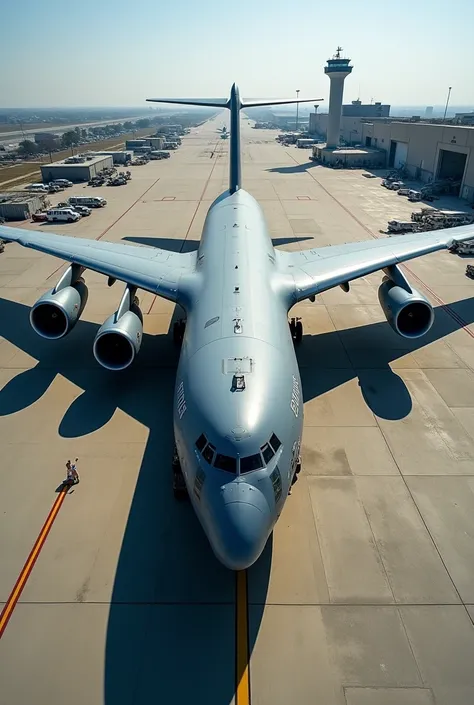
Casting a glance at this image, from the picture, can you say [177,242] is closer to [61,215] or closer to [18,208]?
[61,215]

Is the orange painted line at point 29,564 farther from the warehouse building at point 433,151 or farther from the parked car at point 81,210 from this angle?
the warehouse building at point 433,151

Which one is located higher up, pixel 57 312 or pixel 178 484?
pixel 57 312

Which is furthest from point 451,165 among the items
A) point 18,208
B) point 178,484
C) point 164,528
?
point 164,528

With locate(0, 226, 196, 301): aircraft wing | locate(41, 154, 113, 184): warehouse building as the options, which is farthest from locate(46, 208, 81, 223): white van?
locate(41, 154, 113, 184): warehouse building

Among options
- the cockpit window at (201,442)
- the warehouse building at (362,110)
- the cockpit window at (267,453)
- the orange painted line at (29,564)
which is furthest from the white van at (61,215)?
the warehouse building at (362,110)

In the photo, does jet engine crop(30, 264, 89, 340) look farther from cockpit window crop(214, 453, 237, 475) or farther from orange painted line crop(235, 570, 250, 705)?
orange painted line crop(235, 570, 250, 705)

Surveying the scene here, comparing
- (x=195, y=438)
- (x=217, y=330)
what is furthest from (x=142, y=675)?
(x=217, y=330)

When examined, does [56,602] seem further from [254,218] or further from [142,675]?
[254,218]
